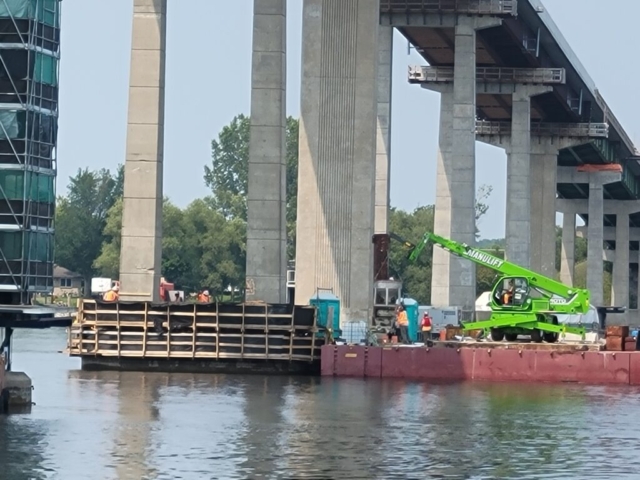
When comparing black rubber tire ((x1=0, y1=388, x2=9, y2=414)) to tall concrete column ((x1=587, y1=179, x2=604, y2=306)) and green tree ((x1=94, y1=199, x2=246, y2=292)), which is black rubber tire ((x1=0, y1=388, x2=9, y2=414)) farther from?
green tree ((x1=94, y1=199, x2=246, y2=292))

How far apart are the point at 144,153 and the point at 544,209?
71973 millimetres

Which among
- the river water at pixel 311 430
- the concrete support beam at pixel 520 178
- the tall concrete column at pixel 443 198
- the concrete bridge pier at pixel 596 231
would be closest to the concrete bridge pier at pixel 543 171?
the concrete support beam at pixel 520 178

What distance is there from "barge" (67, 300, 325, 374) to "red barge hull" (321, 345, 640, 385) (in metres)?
1.39

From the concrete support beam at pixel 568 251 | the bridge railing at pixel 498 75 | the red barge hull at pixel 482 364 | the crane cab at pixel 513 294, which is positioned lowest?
the red barge hull at pixel 482 364

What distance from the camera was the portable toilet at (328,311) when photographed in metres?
70.9

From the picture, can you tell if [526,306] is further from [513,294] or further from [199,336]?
[199,336]

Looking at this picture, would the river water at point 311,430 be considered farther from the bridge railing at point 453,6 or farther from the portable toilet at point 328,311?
the bridge railing at point 453,6

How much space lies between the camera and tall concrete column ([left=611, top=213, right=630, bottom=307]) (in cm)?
17662

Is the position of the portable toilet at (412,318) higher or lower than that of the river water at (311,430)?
higher

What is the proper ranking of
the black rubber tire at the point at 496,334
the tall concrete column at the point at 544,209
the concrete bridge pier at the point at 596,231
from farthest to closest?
the concrete bridge pier at the point at 596,231 → the tall concrete column at the point at 544,209 → the black rubber tire at the point at 496,334

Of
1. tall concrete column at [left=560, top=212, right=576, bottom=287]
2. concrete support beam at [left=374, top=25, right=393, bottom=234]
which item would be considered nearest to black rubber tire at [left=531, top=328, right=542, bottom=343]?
concrete support beam at [left=374, top=25, right=393, bottom=234]

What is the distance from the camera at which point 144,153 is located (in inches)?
2785

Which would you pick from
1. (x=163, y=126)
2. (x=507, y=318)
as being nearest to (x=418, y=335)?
(x=507, y=318)

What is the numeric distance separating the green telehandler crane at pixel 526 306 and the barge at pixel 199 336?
974cm
